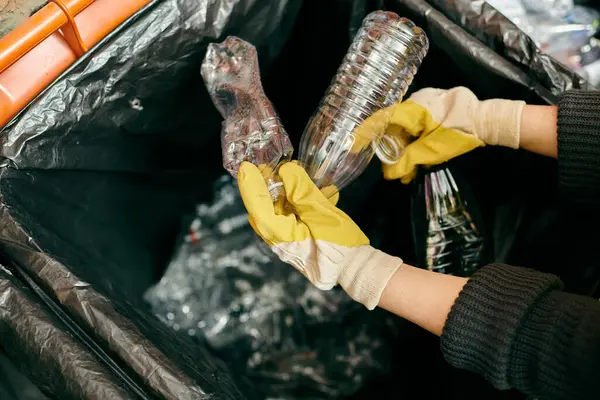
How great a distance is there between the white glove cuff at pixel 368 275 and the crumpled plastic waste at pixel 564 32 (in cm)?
79

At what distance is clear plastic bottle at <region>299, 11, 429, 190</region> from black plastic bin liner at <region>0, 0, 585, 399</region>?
73mm

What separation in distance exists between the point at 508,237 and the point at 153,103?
0.60 meters

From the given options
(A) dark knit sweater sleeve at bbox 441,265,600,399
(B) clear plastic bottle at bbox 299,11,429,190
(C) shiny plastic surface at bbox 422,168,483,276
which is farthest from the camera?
(C) shiny plastic surface at bbox 422,168,483,276

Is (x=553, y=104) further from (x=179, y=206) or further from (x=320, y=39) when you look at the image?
(x=179, y=206)

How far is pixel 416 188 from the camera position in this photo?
0.91 metres

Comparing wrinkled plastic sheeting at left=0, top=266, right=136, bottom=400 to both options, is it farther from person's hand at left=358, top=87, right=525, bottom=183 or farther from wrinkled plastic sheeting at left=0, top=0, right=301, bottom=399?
person's hand at left=358, top=87, right=525, bottom=183

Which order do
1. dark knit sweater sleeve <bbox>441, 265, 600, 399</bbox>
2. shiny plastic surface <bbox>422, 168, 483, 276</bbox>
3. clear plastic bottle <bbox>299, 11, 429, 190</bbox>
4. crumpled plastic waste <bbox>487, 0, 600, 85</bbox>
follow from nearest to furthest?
1. dark knit sweater sleeve <bbox>441, 265, 600, 399</bbox>
2. clear plastic bottle <bbox>299, 11, 429, 190</bbox>
3. shiny plastic surface <bbox>422, 168, 483, 276</bbox>
4. crumpled plastic waste <bbox>487, 0, 600, 85</bbox>

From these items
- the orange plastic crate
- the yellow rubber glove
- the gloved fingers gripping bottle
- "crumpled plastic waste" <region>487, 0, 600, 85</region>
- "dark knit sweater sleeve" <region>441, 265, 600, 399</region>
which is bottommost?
"crumpled plastic waste" <region>487, 0, 600, 85</region>

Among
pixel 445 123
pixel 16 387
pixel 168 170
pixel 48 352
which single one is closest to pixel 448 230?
pixel 445 123

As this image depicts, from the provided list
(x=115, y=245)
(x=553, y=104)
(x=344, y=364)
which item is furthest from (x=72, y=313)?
(x=553, y=104)

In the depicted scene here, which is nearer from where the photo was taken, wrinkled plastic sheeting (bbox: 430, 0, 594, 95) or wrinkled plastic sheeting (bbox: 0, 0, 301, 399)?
wrinkled plastic sheeting (bbox: 0, 0, 301, 399)

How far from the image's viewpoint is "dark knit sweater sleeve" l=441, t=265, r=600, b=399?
0.52m

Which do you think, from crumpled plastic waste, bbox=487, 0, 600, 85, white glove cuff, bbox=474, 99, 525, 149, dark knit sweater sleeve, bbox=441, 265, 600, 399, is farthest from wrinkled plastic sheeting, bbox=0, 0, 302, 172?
crumpled plastic waste, bbox=487, 0, 600, 85

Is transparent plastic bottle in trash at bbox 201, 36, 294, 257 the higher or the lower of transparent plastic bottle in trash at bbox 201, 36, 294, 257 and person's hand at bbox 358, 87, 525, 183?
the higher
